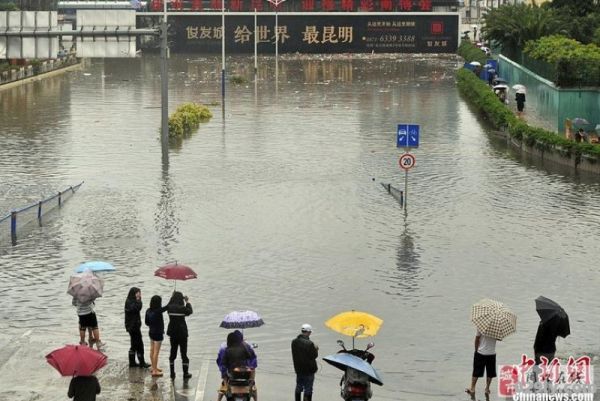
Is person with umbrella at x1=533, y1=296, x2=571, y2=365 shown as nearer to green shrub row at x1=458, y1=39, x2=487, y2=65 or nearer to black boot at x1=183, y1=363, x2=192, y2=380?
black boot at x1=183, y1=363, x2=192, y2=380

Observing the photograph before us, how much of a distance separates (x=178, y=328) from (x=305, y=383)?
2288 millimetres

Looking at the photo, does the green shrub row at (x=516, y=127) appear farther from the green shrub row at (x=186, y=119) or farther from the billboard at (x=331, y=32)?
the billboard at (x=331, y=32)

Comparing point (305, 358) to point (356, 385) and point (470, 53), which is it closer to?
point (356, 385)

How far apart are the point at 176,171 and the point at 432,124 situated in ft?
53.9

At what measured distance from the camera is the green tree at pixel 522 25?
69.9m

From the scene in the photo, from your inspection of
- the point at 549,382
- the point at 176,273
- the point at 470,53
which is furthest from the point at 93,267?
the point at 470,53

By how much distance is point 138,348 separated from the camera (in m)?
17.6

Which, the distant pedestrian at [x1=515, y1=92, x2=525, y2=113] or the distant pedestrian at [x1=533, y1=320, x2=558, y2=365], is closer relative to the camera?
the distant pedestrian at [x1=533, y1=320, x2=558, y2=365]

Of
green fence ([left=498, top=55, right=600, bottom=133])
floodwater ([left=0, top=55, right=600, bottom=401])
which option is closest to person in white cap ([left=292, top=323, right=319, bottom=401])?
floodwater ([left=0, top=55, right=600, bottom=401])

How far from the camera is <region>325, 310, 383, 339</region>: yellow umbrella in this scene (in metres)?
15.8

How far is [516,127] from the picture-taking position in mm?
44906

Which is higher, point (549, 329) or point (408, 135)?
point (408, 135)

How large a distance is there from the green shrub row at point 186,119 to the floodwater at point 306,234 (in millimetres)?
766

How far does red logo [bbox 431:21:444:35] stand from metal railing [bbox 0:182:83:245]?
7205 centimetres
